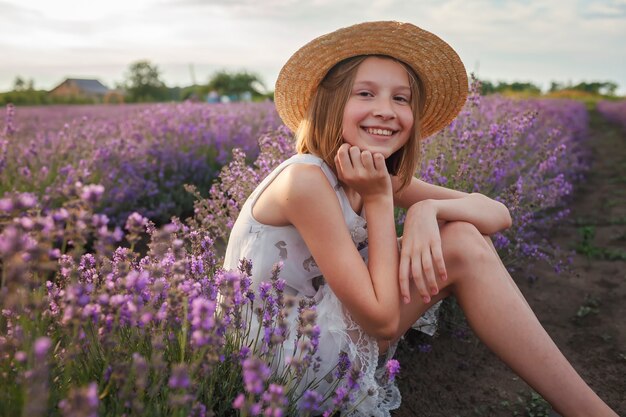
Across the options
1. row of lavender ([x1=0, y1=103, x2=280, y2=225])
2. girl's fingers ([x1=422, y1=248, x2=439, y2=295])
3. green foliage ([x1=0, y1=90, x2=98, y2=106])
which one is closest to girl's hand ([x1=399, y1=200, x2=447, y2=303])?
girl's fingers ([x1=422, y1=248, x2=439, y2=295])

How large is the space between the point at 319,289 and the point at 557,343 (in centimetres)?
168

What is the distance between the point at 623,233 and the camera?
16.8ft

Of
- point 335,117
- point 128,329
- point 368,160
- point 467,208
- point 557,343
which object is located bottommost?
point 557,343

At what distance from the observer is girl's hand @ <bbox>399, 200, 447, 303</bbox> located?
1.97 meters

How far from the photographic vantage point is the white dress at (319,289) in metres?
1.99

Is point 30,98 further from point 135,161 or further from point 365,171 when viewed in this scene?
point 365,171

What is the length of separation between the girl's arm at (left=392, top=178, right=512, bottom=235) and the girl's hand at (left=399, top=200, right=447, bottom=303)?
4.6 inches

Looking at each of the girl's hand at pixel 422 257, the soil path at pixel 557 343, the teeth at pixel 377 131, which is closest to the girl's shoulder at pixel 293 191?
the teeth at pixel 377 131

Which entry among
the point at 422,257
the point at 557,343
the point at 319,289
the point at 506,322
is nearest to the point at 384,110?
the point at 422,257

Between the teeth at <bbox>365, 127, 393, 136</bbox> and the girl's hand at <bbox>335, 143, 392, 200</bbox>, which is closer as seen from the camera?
the girl's hand at <bbox>335, 143, 392, 200</bbox>

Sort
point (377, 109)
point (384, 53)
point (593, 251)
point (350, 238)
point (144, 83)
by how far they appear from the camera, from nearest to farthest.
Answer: point (350, 238) → point (377, 109) → point (384, 53) → point (593, 251) → point (144, 83)

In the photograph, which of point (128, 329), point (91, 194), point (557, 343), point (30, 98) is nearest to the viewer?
point (91, 194)

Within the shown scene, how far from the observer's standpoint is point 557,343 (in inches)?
124

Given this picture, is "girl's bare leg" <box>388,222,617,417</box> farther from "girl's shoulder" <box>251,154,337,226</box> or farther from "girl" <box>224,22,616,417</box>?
"girl's shoulder" <box>251,154,337,226</box>
